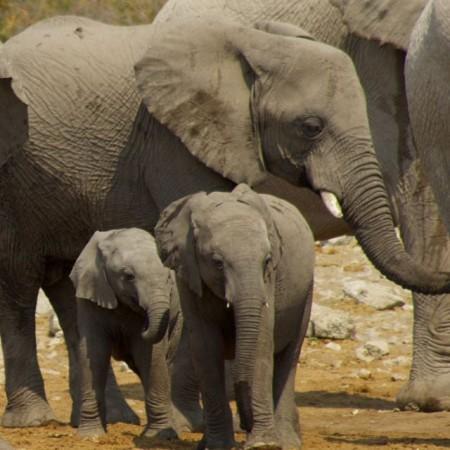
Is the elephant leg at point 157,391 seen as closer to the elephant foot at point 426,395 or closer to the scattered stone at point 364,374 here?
the elephant foot at point 426,395

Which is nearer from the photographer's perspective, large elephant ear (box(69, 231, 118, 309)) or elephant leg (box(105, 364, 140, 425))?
large elephant ear (box(69, 231, 118, 309))

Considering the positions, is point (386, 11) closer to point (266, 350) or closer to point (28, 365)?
point (28, 365)

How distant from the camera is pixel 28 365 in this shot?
924 centimetres

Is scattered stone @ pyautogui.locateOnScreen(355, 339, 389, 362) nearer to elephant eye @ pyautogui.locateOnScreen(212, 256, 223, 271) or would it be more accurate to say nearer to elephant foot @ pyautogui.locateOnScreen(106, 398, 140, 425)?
elephant foot @ pyautogui.locateOnScreen(106, 398, 140, 425)

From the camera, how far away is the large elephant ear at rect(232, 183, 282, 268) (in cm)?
730

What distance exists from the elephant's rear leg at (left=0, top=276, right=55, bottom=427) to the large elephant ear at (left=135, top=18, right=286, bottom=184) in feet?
3.62

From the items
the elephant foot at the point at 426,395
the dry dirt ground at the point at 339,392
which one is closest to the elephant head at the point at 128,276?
the dry dirt ground at the point at 339,392

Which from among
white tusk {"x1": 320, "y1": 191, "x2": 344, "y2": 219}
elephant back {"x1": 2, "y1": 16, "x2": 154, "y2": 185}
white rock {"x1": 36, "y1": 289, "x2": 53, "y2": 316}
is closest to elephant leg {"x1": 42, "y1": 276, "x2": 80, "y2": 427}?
elephant back {"x1": 2, "y1": 16, "x2": 154, "y2": 185}

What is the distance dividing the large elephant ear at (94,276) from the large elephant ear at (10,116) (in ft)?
3.17

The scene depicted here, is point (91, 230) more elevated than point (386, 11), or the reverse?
point (386, 11)

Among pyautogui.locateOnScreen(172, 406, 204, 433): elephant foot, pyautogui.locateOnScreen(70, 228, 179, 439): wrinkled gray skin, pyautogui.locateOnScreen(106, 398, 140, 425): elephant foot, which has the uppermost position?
pyautogui.locateOnScreen(70, 228, 179, 439): wrinkled gray skin

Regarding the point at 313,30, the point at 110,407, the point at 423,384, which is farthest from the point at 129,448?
the point at 313,30

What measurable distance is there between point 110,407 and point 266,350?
1917mm

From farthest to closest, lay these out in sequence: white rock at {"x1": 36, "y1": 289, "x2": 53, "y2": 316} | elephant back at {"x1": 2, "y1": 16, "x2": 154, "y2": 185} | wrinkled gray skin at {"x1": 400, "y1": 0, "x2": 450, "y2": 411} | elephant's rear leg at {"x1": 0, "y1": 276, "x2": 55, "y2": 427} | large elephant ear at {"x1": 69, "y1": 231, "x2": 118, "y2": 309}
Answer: white rock at {"x1": 36, "y1": 289, "x2": 53, "y2": 316} < elephant's rear leg at {"x1": 0, "y1": 276, "x2": 55, "y2": 427} < elephant back at {"x1": 2, "y1": 16, "x2": 154, "y2": 185} < large elephant ear at {"x1": 69, "y1": 231, "x2": 118, "y2": 309} < wrinkled gray skin at {"x1": 400, "y1": 0, "x2": 450, "y2": 411}
